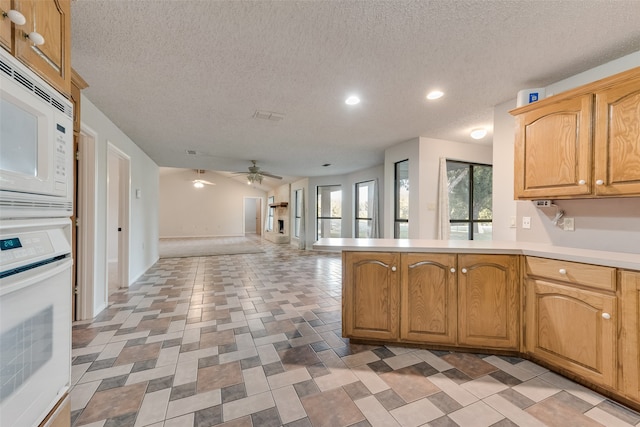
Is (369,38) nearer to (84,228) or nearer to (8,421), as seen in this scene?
(8,421)

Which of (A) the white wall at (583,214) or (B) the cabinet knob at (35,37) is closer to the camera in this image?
(B) the cabinet knob at (35,37)

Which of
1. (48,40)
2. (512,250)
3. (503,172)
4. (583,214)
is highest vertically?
(48,40)

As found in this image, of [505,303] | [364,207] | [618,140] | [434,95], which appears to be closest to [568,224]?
[618,140]

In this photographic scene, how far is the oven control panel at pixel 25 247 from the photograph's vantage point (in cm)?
81

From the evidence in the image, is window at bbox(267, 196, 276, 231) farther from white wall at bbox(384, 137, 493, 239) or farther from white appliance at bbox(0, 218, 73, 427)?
white appliance at bbox(0, 218, 73, 427)

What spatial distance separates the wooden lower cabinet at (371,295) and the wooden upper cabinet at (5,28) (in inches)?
82.0

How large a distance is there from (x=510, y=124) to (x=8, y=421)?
3.83 metres

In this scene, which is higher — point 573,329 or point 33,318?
point 33,318

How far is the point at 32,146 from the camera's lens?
94cm

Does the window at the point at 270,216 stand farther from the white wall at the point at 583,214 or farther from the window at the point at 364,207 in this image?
the white wall at the point at 583,214

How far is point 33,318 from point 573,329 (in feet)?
9.33

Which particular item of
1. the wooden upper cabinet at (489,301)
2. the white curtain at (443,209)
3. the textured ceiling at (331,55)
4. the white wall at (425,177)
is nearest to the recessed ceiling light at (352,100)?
the textured ceiling at (331,55)

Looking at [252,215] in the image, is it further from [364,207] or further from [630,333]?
[630,333]

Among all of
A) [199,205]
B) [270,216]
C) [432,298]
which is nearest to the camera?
[432,298]
